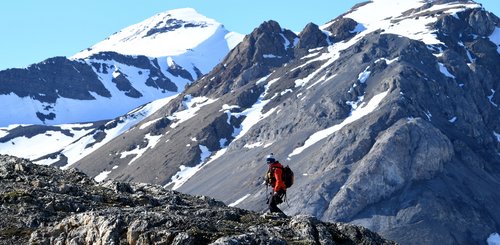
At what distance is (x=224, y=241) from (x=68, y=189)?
12444mm

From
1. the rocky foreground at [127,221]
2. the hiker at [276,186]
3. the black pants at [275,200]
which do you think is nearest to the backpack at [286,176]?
the hiker at [276,186]

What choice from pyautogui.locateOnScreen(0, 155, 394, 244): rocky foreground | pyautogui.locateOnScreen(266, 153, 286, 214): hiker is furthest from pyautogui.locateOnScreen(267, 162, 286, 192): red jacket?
pyautogui.locateOnScreen(0, 155, 394, 244): rocky foreground

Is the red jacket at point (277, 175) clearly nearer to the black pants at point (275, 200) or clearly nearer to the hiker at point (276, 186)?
the hiker at point (276, 186)

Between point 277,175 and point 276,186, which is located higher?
point 277,175

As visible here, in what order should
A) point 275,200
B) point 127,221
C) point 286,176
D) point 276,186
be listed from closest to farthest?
point 127,221 < point 275,200 < point 276,186 < point 286,176

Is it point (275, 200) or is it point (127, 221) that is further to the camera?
point (275, 200)

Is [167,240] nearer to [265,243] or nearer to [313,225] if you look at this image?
[265,243]

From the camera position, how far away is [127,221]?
89.8ft

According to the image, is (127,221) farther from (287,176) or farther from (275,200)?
(287,176)

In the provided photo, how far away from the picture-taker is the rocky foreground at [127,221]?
87.6 feet

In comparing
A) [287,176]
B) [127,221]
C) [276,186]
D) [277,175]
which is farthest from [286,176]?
[127,221]

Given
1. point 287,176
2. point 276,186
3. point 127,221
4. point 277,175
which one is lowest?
point 276,186

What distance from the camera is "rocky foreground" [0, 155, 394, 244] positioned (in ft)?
87.6

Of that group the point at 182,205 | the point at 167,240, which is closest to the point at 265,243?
the point at 167,240
